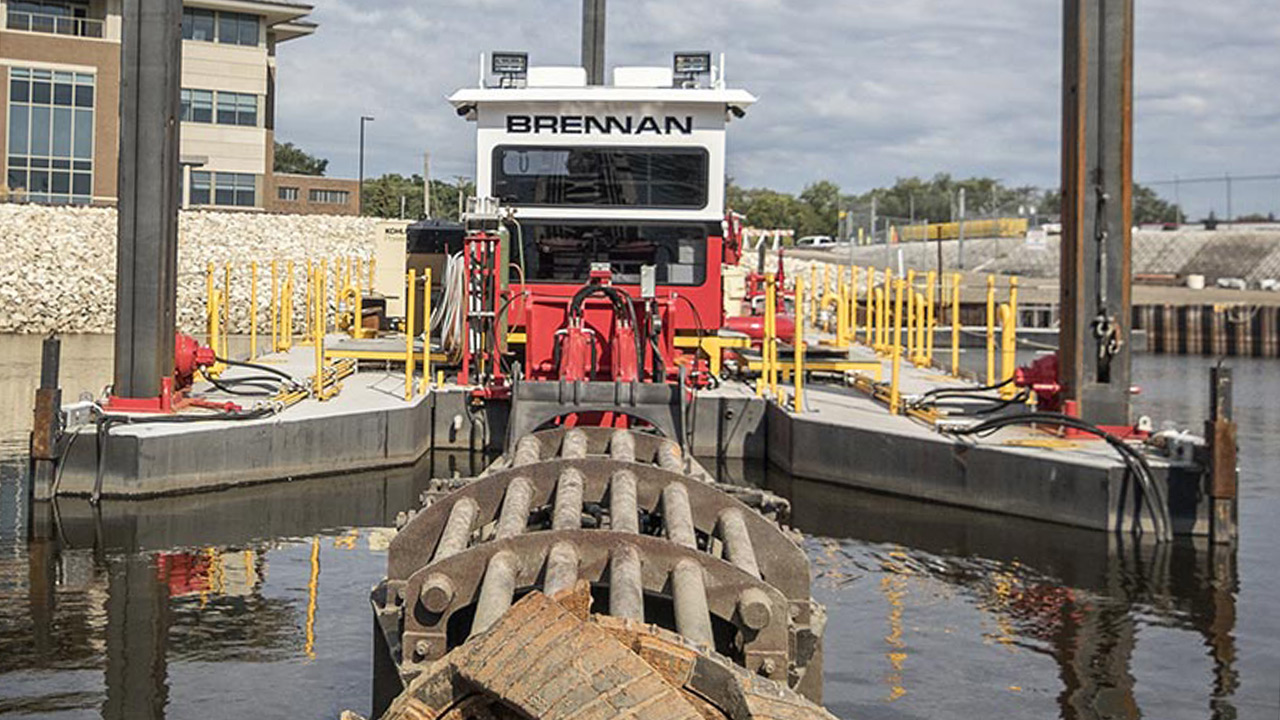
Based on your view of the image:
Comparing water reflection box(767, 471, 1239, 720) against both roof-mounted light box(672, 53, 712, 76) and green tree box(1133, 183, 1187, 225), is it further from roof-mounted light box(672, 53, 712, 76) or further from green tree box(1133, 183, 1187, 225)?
green tree box(1133, 183, 1187, 225)

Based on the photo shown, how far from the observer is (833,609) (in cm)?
966

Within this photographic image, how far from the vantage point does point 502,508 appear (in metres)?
5.61

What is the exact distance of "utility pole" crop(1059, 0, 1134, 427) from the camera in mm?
12641

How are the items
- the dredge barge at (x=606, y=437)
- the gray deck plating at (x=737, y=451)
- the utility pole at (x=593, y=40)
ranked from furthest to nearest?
the utility pole at (x=593, y=40), the gray deck plating at (x=737, y=451), the dredge barge at (x=606, y=437)

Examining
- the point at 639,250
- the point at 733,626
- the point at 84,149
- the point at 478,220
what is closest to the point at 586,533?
the point at 733,626

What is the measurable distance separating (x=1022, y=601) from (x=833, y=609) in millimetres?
1363

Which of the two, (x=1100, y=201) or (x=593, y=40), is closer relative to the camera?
(x=1100, y=201)

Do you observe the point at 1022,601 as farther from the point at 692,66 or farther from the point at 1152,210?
the point at 1152,210

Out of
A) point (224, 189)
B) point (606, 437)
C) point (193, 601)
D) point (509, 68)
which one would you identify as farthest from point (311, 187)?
point (606, 437)

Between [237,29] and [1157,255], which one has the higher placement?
[237,29]

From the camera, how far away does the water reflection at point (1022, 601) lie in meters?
7.96

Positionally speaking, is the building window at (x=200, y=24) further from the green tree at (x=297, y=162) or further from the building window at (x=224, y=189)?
the green tree at (x=297, y=162)

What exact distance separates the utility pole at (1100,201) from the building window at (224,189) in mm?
45636

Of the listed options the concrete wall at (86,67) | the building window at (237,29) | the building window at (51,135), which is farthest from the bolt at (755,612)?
the building window at (237,29)
